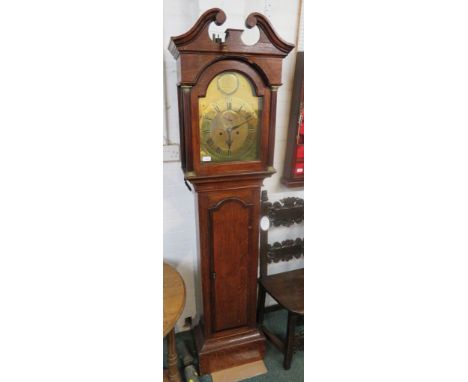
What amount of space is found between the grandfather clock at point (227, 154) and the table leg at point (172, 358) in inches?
6.7

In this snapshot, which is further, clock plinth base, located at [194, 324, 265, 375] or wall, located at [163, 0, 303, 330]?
clock plinth base, located at [194, 324, 265, 375]

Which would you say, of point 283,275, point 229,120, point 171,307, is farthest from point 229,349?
point 229,120

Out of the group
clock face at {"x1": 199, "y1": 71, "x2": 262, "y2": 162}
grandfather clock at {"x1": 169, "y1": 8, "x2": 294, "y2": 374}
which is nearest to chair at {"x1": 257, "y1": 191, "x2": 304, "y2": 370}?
grandfather clock at {"x1": 169, "y1": 8, "x2": 294, "y2": 374}

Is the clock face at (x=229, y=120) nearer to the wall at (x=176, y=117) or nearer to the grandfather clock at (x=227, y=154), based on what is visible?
the grandfather clock at (x=227, y=154)

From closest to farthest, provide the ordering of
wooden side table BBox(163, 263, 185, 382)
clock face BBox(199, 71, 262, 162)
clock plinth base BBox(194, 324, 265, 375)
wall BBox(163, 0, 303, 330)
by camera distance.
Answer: wooden side table BBox(163, 263, 185, 382), clock face BBox(199, 71, 262, 162), wall BBox(163, 0, 303, 330), clock plinth base BBox(194, 324, 265, 375)

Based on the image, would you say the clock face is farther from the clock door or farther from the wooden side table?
the wooden side table

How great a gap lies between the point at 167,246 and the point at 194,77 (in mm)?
1002

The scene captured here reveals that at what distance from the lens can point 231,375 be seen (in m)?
1.68

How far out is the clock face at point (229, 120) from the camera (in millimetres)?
1282

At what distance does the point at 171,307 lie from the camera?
1221 millimetres

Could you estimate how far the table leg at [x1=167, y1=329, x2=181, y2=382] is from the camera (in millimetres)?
1480

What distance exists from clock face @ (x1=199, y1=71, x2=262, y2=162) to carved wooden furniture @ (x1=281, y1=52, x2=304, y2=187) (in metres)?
0.46

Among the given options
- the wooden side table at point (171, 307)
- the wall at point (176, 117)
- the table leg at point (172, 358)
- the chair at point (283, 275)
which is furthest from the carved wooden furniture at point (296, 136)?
the table leg at point (172, 358)

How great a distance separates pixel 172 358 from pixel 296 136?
1376 millimetres
